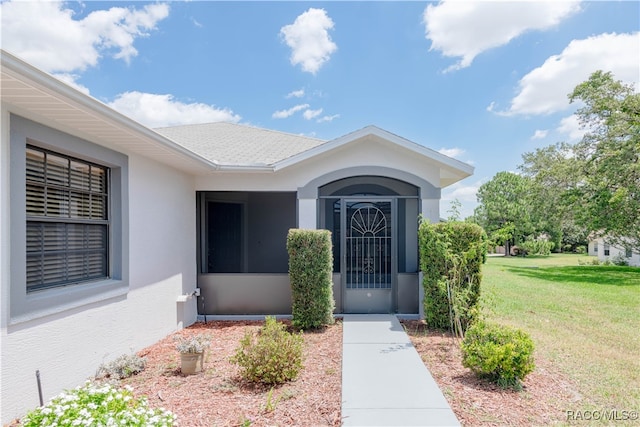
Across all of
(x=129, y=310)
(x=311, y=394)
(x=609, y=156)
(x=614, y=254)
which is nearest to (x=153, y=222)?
(x=129, y=310)

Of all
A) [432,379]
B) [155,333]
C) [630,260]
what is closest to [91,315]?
[155,333]

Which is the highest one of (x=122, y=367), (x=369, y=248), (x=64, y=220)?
(x=64, y=220)

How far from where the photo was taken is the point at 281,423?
394cm

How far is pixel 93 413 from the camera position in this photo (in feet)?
9.23

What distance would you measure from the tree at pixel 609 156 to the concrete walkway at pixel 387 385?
58.9ft

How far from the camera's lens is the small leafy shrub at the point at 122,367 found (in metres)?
5.25

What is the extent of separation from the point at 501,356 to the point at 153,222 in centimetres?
654

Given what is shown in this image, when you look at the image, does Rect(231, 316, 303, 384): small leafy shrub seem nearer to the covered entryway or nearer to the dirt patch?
the dirt patch

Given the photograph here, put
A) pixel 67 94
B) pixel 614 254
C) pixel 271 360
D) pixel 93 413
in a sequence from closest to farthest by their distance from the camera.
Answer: pixel 93 413 < pixel 67 94 < pixel 271 360 < pixel 614 254

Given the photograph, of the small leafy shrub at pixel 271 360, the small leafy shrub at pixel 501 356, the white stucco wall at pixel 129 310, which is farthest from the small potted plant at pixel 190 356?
the small leafy shrub at pixel 501 356

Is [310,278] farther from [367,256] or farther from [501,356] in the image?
[501,356]

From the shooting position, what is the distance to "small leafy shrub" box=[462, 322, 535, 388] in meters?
4.76

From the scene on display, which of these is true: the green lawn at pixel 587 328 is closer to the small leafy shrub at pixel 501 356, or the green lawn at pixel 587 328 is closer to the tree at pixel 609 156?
the small leafy shrub at pixel 501 356

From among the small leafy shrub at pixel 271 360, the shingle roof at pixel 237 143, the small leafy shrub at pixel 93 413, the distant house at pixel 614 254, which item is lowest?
the distant house at pixel 614 254
